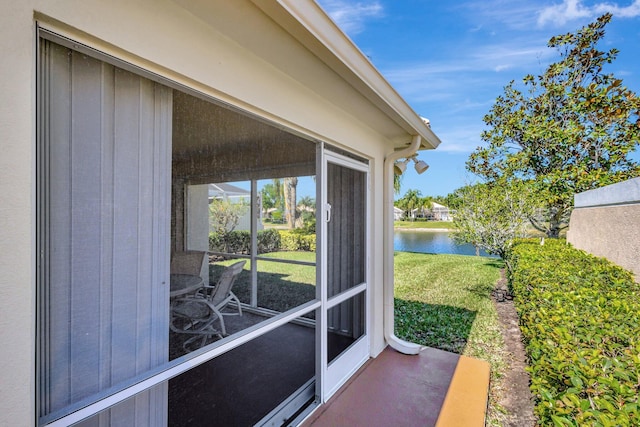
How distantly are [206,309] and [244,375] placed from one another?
932 millimetres

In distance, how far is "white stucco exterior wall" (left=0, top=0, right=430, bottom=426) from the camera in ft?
3.39

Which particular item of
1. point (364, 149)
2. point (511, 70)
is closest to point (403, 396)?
point (364, 149)

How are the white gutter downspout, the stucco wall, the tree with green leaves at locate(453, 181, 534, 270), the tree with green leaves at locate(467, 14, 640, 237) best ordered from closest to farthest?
the stucco wall, the white gutter downspout, the tree with green leaves at locate(453, 181, 534, 270), the tree with green leaves at locate(467, 14, 640, 237)

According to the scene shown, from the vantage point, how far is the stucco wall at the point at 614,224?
3.77 m

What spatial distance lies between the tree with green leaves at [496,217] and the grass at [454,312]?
1211 mm

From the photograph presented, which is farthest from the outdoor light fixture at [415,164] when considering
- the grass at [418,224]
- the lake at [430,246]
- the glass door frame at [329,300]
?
the grass at [418,224]

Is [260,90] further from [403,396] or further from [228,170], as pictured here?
[403,396]

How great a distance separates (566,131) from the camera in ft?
31.2

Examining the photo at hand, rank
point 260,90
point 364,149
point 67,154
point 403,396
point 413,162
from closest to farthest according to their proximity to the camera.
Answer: point 67,154
point 260,90
point 403,396
point 364,149
point 413,162

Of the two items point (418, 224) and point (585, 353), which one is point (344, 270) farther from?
point (418, 224)

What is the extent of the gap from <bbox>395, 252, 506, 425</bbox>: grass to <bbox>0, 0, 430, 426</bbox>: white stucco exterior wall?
11.5 ft

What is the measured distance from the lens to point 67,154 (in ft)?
4.17
